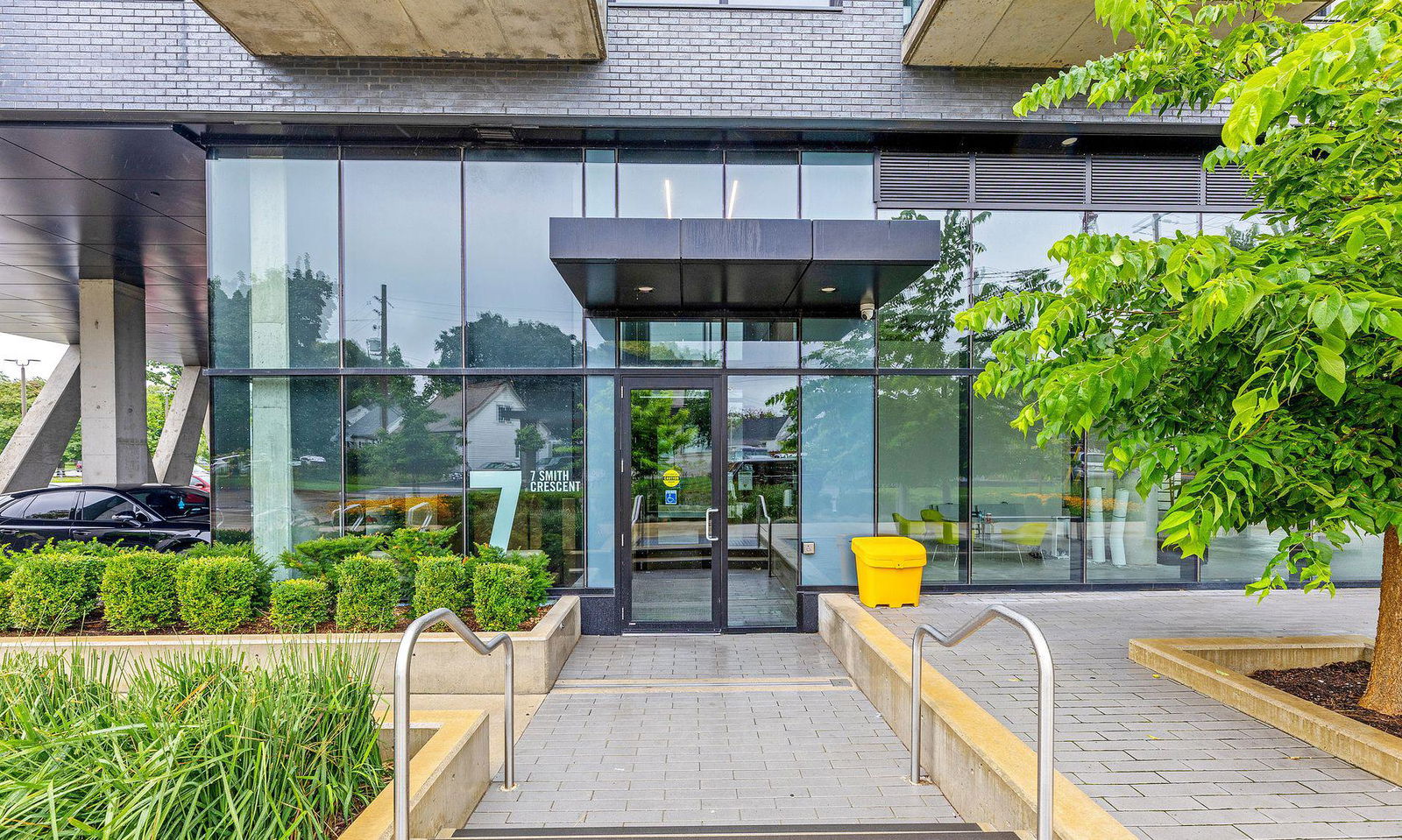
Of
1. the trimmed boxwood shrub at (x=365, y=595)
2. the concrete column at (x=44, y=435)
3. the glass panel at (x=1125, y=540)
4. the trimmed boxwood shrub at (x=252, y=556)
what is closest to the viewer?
the trimmed boxwood shrub at (x=365, y=595)

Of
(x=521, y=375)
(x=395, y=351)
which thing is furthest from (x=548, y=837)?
(x=395, y=351)

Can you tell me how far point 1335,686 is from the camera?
4406 millimetres

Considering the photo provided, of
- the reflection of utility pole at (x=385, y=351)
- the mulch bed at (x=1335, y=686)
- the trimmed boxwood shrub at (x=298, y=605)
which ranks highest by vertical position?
the reflection of utility pole at (x=385, y=351)

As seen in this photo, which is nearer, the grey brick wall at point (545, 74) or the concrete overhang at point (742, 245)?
the concrete overhang at point (742, 245)

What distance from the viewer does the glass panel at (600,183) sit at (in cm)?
768

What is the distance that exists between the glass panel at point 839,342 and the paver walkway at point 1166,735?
9.79 ft

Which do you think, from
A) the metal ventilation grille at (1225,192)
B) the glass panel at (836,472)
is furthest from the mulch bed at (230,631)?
the metal ventilation grille at (1225,192)

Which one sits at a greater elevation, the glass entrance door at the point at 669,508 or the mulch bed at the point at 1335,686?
the glass entrance door at the point at 669,508

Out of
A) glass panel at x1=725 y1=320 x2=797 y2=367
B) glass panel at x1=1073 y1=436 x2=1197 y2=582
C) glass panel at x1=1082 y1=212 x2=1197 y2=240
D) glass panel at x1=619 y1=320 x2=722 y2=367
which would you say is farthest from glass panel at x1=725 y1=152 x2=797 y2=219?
glass panel at x1=1073 y1=436 x2=1197 y2=582

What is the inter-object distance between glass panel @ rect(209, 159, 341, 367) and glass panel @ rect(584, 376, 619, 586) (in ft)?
10.4

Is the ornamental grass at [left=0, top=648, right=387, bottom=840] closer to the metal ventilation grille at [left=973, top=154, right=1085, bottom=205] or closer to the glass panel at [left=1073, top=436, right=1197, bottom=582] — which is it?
the glass panel at [left=1073, top=436, right=1197, bottom=582]

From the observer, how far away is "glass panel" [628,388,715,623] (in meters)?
7.62

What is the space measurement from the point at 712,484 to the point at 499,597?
2.77m

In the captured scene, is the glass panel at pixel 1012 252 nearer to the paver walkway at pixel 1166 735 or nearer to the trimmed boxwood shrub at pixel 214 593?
the paver walkway at pixel 1166 735
